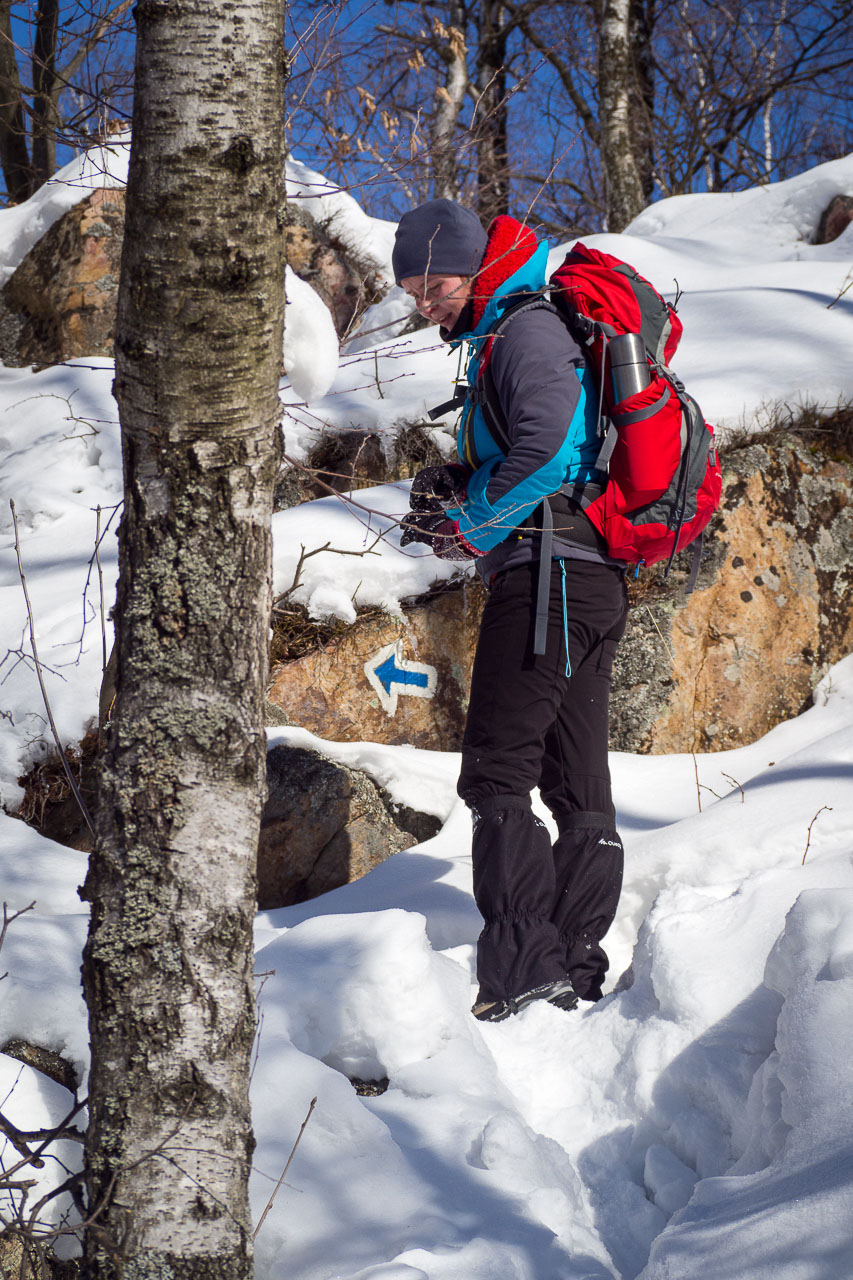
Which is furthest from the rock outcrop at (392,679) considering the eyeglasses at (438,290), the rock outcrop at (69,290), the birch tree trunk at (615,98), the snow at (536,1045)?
the birch tree trunk at (615,98)

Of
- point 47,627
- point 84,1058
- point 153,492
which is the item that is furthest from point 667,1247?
point 47,627

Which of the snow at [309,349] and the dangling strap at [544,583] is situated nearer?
the dangling strap at [544,583]

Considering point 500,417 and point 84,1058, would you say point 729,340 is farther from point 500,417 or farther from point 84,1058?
point 84,1058

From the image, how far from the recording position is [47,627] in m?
3.87

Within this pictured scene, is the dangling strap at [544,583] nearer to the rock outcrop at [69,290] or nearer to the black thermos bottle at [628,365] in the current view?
the black thermos bottle at [628,365]

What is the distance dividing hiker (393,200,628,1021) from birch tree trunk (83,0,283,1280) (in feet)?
2.90

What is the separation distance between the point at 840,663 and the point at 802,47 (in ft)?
39.0

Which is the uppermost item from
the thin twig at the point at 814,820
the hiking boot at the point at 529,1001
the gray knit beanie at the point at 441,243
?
the gray knit beanie at the point at 441,243

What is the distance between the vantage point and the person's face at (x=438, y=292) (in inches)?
91.7

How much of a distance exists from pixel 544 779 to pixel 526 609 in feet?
1.76

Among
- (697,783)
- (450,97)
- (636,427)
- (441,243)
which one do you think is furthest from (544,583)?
(450,97)

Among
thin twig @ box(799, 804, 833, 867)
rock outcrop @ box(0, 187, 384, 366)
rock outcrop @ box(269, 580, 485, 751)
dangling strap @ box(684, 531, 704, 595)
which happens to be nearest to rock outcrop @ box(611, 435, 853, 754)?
rock outcrop @ box(269, 580, 485, 751)

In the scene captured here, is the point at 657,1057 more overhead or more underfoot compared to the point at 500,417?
more underfoot

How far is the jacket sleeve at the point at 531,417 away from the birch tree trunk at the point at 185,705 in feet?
3.03
